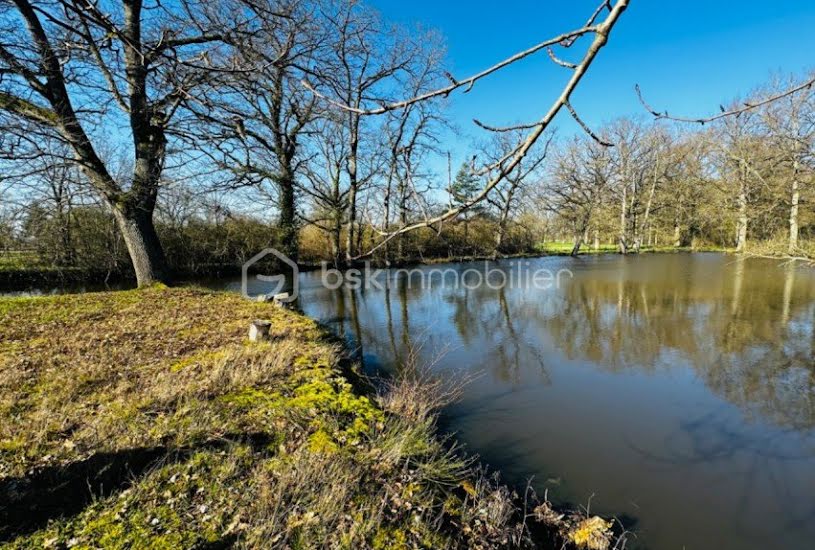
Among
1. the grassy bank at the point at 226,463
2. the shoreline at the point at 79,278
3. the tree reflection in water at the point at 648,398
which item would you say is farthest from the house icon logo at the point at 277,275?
the grassy bank at the point at 226,463

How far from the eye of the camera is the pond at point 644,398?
3.00 meters

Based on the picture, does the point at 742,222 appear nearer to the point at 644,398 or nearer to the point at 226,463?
the point at 644,398

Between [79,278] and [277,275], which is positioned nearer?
[79,278]

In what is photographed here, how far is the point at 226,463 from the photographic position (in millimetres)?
2551

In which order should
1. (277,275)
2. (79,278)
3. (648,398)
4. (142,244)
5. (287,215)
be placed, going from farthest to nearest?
(277,275), (287,215), (79,278), (142,244), (648,398)

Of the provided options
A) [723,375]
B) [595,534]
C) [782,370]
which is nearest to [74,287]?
[595,534]

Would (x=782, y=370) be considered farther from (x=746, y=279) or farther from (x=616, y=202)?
(x=616, y=202)

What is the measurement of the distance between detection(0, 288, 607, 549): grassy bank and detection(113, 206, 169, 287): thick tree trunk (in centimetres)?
431

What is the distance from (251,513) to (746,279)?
17.8 m

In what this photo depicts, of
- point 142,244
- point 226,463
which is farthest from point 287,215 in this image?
point 226,463

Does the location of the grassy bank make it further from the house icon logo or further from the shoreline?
the shoreline

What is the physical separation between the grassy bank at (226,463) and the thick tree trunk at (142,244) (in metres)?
4.31

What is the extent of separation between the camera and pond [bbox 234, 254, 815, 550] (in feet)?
9.84

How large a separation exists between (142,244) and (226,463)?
7.88 m
